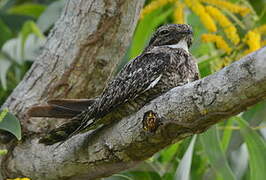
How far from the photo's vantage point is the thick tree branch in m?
2.85

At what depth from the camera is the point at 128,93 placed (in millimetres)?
3658

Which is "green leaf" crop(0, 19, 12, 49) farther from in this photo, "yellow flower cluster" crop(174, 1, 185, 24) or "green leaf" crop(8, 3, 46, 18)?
"yellow flower cluster" crop(174, 1, 185, 24)

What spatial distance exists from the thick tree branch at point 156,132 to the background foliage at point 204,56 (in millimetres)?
460

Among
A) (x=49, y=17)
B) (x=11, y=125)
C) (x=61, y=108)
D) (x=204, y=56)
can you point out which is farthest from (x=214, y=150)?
(x=49, y=17)

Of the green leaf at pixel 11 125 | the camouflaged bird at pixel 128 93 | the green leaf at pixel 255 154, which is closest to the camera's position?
the camouflaged bird at pixel 128 93

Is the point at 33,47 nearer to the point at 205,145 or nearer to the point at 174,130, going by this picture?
the point at 205,145

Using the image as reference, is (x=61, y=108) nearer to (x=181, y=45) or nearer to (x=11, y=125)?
(x=11, y=125)

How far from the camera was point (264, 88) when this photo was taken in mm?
2789

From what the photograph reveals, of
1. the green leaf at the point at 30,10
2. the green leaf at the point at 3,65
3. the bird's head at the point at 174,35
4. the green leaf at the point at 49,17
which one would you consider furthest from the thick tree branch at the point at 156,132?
the green leaf at the point at 30,10

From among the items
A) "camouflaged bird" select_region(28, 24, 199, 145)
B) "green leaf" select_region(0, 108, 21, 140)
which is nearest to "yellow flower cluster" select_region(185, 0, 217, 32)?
"camouflaged bird" select_region(28, 24, 199, 145)

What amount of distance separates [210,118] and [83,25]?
1322 millimetres

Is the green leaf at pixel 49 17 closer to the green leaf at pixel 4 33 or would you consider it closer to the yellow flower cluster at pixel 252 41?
the green leaf at pixel 4 33

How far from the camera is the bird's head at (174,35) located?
4.10 metres

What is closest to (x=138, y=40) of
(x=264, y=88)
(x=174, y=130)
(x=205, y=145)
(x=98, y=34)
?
(x=98, y=34)
